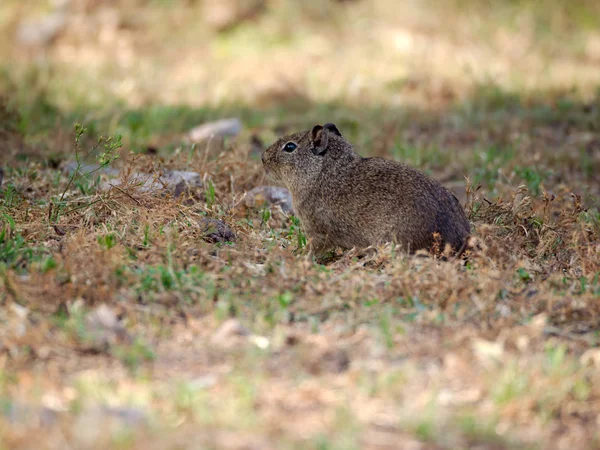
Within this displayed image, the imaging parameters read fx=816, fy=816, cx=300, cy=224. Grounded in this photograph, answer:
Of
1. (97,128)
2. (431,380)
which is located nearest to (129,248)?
(431,380)

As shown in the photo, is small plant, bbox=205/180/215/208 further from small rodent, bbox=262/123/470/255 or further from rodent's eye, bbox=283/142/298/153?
rodent's eye, bbox=283/142/298/153

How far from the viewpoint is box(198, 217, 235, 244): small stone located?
17.1 feet

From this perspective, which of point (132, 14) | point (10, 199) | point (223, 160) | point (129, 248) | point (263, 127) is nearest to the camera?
point (129, 248)

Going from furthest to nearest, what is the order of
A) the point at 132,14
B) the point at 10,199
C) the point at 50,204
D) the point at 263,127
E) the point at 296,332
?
the point at 132,14, the point at 263,127, the point at 10,199, the point at 50,204, the point at 296,332

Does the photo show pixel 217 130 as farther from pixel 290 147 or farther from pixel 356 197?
pixel 356 197

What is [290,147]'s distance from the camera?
6031 mm

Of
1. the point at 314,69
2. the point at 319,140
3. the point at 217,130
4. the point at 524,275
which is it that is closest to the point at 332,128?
the point at 319,140

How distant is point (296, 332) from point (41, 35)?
10.3 m

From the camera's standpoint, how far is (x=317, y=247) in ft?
18.3

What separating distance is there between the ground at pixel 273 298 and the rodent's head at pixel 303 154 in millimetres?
369

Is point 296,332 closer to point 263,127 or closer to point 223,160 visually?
point 223,160

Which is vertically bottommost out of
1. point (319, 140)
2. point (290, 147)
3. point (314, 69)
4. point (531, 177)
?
point (531, 177)

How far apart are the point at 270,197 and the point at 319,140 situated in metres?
0.95

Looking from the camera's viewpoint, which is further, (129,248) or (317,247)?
(317,247)
